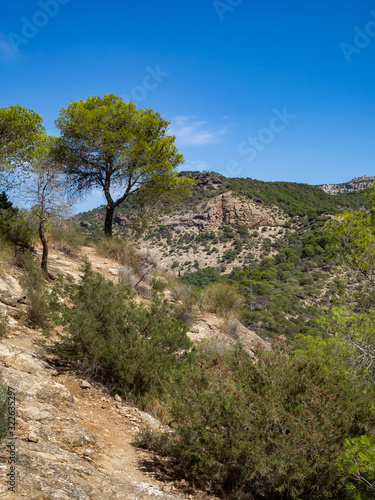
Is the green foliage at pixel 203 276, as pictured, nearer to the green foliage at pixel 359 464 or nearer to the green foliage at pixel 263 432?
the green foliage at pixel 263 432

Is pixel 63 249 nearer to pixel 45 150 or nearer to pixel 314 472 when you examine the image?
pixel 45 150

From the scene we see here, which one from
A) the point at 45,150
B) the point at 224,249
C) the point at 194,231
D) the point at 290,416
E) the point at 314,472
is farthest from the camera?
the point at 194,231

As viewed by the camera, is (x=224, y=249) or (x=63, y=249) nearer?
(x=63, y=249)

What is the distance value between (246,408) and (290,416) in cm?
51

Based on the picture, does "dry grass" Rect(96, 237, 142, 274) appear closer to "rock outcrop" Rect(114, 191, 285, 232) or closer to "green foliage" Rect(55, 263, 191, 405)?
"green foliage" Rect(55, 263, 191, 405)

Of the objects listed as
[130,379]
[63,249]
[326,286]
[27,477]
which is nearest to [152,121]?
[63,249]

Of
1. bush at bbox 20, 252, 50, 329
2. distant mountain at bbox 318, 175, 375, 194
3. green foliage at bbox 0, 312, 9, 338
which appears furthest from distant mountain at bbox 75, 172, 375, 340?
distant mountain at bbox 318, 175, 375, 194

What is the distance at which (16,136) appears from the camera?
A: 12.0 meters

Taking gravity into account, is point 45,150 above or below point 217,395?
above

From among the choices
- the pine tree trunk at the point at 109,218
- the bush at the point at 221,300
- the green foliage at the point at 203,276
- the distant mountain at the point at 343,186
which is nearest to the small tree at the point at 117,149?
the pine tree trunk at the point at 109,218

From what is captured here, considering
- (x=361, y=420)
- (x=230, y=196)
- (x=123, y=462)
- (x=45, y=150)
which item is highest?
(x=230, y=196)

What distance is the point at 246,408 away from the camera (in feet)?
13.9

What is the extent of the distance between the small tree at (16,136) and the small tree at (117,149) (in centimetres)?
283

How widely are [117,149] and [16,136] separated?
420 cm
